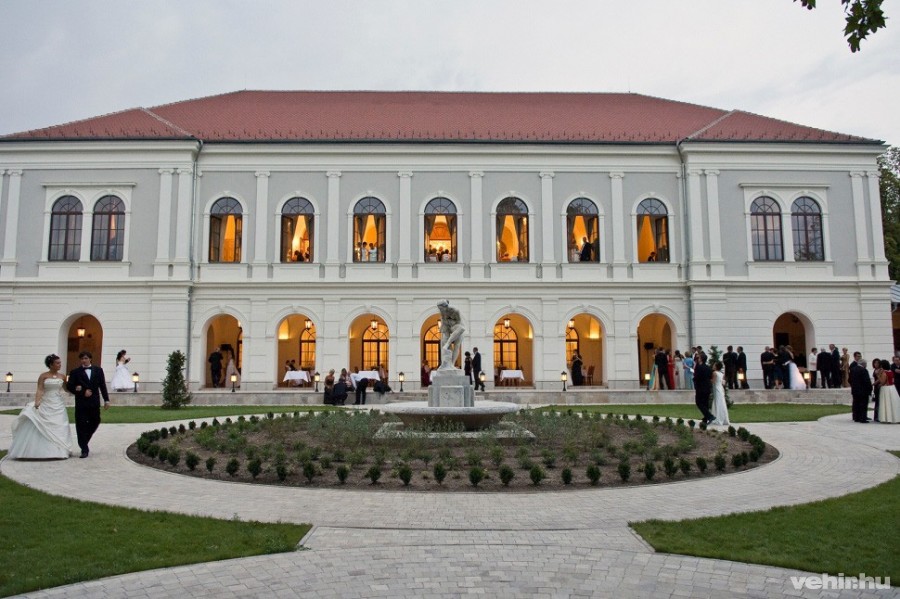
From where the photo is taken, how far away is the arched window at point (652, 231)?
29328 mm

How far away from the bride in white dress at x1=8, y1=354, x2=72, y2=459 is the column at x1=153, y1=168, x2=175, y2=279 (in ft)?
55.8

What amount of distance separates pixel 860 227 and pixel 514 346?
1624 cm

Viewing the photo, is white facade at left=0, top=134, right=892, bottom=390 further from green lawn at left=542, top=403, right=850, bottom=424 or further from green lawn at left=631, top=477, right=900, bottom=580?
green lawn at left=631, top=477, right=900, bottom=580

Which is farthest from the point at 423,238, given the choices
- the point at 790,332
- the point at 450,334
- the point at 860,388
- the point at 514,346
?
the point at 790,332

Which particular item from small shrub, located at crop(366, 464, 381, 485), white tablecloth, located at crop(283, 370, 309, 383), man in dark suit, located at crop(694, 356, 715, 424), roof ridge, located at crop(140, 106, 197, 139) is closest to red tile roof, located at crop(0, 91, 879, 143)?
roof ridge, located at crop(140, 106, 197, 139)

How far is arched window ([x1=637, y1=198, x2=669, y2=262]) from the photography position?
96.2 feet

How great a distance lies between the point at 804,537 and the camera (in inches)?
256

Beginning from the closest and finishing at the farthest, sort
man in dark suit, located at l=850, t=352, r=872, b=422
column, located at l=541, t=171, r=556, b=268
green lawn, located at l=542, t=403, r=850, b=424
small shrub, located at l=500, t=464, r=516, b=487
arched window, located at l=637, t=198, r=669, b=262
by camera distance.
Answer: small shrub, located at l=500, t=464, r=516, b=487
man in dark suit, located at l=850, t=352, r=872, b=422
green lawn, located at l=542, t=403, r=850, b=424
column, located at l=541, t=171, r=556, b=268
arched window, located at l=637, t=198, r=669, b=262

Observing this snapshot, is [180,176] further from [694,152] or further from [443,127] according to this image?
[694,152]

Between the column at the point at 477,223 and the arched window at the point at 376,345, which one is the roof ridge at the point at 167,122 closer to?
the arched window at the point at 376,345

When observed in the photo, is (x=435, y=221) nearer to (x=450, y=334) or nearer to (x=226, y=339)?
(x=226, y=339)

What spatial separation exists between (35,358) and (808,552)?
97.4 feet

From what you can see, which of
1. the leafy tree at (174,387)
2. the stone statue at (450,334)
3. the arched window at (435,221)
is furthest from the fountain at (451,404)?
the arched window at (435,221)

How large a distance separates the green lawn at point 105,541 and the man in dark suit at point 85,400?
3.86m
